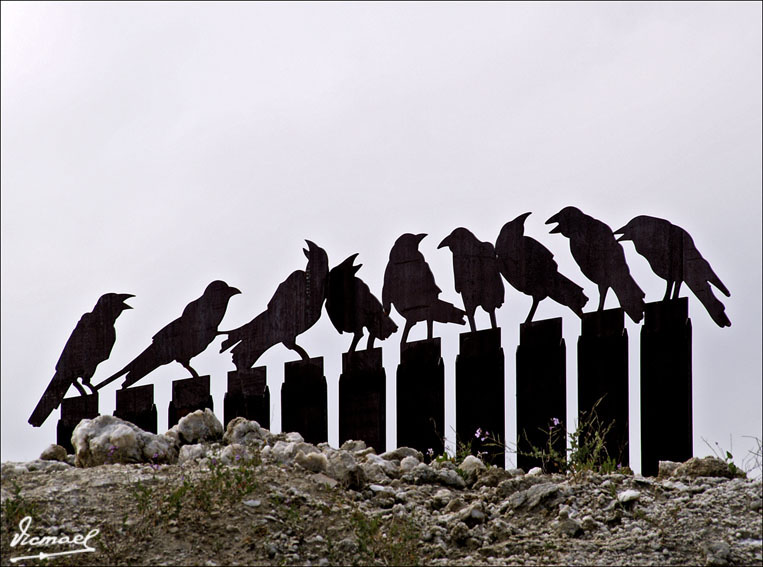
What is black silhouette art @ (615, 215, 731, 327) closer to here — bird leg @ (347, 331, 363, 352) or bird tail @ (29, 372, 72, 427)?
bird leg @ (347, 331, 363, 352)

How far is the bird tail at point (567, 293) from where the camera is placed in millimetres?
8828

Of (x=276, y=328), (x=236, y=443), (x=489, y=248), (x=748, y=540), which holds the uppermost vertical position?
(x=489, y=248)

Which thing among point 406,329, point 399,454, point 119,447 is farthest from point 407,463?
point 406,329

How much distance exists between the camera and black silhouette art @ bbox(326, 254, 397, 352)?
9391 mm

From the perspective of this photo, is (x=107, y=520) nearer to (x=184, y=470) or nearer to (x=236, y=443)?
(x=184, y=470)

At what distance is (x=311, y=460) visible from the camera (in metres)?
6.71

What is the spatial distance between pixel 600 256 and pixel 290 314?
9.81 ft

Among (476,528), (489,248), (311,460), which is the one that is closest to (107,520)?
(311,460)

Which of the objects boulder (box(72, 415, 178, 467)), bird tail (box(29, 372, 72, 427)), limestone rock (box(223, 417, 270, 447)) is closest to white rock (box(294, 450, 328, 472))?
limestone rock (box(223, 417, 270, 447))

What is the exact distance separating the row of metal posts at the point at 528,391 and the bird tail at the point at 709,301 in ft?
1.04

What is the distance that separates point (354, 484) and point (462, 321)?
9.77 ft

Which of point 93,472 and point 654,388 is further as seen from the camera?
point 654,388

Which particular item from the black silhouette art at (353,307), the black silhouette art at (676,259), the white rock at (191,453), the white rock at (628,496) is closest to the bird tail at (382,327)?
the black silhouette art at (353,307)

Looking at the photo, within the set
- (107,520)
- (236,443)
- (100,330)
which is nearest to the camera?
(107,520)
